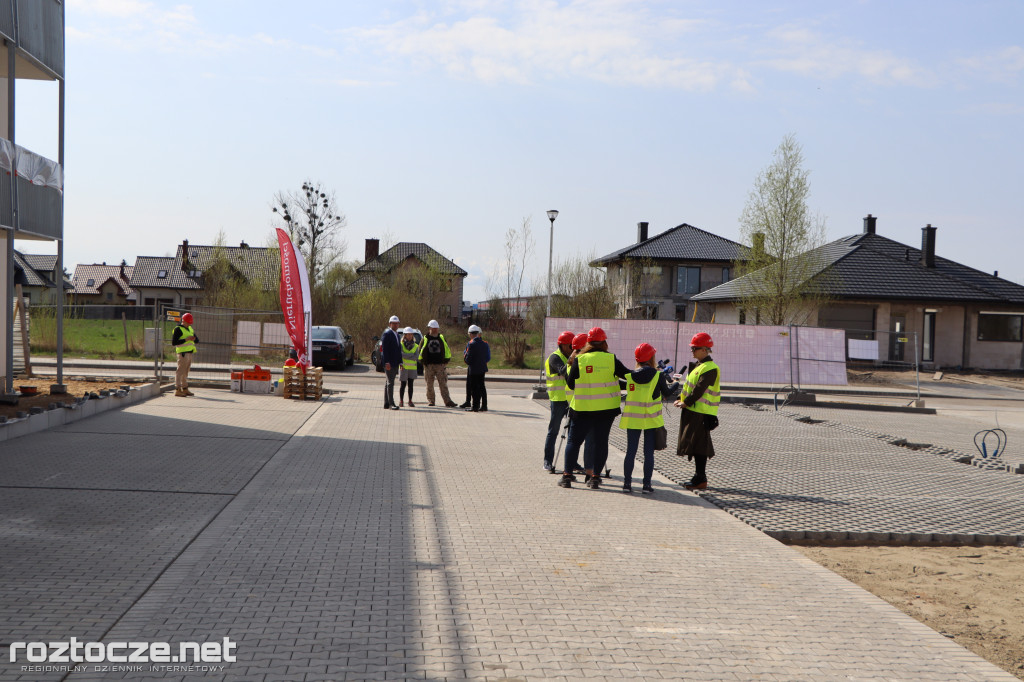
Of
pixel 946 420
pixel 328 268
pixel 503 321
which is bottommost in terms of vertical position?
pixel 946 420

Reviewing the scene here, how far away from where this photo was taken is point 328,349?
92.2 feet

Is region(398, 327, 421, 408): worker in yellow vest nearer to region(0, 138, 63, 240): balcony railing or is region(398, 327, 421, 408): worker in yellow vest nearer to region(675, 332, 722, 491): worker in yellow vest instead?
region(0, 138, 63, 240): balcony railing

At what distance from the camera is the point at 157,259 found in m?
89.1

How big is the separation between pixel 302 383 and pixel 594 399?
10467 millimetres

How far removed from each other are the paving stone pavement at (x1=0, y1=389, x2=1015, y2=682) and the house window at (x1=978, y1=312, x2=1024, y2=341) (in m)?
34.1

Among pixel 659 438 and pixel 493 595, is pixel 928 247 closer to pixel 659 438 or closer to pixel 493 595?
pixel 659 438

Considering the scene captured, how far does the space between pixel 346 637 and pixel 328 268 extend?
39.8 m

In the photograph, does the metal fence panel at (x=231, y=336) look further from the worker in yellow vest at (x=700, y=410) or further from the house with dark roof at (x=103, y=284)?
the house with dark roof at (x=103, y=284)

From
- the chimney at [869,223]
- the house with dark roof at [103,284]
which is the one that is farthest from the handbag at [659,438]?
the house with dark roof at [103,284]

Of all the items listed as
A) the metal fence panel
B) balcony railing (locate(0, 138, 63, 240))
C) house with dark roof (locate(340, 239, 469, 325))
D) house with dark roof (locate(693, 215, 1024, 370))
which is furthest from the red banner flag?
house with dark roof (locate(693, 215, 1024, 370))

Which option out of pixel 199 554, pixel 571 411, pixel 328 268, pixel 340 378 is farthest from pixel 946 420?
→ pixel 328 268

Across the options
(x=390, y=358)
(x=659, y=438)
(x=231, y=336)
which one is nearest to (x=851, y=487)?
(x=659, y=438)

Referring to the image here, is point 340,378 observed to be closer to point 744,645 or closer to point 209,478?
point 209,478

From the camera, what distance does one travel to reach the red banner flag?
18.4 m
